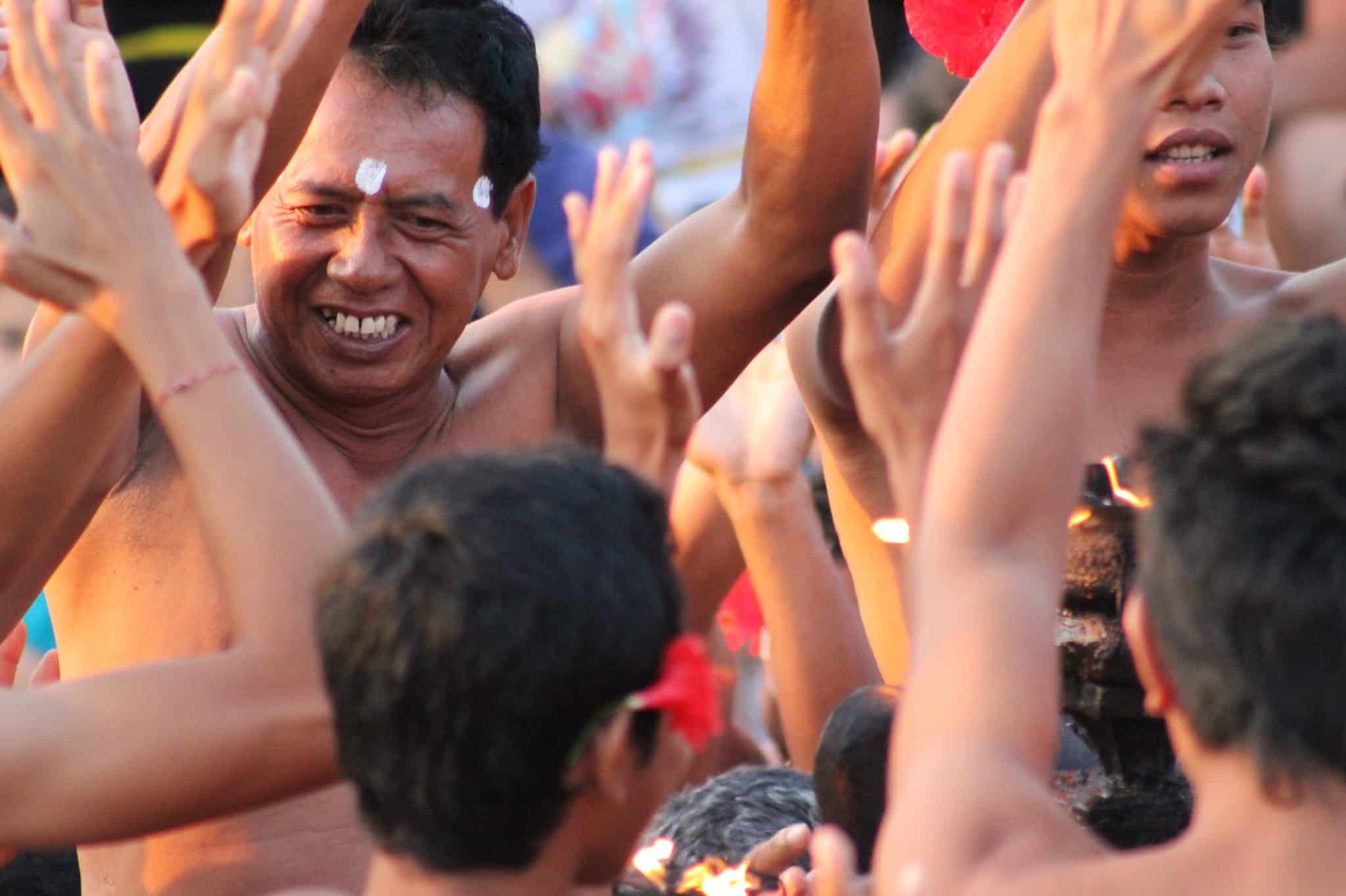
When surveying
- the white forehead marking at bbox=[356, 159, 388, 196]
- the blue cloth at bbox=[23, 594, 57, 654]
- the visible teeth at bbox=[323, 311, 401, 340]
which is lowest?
the blue cloth at bbox=[23, 594, 57, 654]

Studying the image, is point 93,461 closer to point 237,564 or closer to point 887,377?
point 237,564

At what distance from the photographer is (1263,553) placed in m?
1.41

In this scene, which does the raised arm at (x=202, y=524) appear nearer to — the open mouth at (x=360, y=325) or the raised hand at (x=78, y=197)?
the raised hand at (x=78, y=197)

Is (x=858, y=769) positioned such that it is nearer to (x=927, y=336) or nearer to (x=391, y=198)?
(x=927, y=336)

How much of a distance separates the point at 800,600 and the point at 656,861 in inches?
19.2

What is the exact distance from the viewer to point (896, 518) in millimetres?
2832

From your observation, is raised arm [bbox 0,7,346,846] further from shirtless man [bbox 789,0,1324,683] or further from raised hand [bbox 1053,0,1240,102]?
shirtless man [bbox 789,0,1324,683]

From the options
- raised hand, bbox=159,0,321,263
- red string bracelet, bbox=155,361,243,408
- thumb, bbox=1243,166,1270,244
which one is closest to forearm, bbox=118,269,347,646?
red string bracelet, bbox=155,361,243,408

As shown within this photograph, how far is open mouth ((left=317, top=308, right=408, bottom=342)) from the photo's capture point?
110 inches

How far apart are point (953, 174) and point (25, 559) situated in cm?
121

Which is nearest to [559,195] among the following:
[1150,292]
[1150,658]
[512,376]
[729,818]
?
[512,376]

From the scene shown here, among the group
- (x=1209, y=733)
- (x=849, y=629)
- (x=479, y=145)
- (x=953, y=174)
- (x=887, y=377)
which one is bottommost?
(x=849, y=629)

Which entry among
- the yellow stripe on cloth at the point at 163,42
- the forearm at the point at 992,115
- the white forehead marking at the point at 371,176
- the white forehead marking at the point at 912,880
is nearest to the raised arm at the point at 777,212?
the forearm at the point at 992,115

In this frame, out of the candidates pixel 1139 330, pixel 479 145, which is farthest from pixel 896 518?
pixel 479 145
